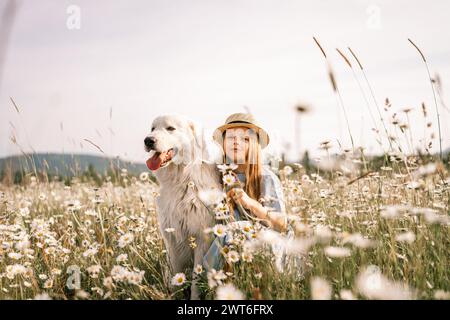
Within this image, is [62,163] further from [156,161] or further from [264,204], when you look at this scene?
[264,204]

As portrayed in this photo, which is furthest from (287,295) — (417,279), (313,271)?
(417,279)

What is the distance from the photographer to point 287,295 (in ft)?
8.00

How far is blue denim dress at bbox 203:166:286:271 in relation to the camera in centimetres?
297

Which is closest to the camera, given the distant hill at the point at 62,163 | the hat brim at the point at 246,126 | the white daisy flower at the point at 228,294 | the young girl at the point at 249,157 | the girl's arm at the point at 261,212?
the white daisy flower at the point at 228,294

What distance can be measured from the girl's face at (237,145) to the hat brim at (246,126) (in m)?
0.05

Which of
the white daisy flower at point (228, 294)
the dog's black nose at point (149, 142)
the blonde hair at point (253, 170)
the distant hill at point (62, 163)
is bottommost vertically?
the white daisy flower at point (228, 294)

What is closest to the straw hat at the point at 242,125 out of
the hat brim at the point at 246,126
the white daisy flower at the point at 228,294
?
the hat brim at the point at 246,126

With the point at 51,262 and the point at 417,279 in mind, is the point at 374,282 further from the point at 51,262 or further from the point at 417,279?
the point at 51,262

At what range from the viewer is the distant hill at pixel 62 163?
15.8 feet

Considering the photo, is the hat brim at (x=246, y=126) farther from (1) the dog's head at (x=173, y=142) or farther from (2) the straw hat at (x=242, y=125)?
(1) the dog's head at (x=173, y=142)

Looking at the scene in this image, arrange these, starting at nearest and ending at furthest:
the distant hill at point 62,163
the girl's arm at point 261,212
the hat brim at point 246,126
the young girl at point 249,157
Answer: the girl's arm at point 261,212 < the young girl at point 249,157 < the hat brim at point 246,126 < the distant hill at point 62,163

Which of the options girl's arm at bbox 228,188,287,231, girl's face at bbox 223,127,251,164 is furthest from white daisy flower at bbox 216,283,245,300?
girl's face at bbox 223,127,251,164

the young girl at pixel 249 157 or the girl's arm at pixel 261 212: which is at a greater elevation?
the young girl at pixel 249 157

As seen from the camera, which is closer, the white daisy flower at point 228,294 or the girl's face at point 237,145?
the white daisy flower at point 228,294
